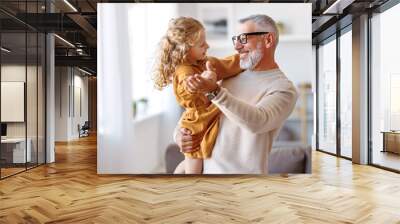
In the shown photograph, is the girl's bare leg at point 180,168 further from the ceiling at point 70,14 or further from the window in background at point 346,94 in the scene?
the window in background at point 346,94

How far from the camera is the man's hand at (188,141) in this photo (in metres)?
5.52

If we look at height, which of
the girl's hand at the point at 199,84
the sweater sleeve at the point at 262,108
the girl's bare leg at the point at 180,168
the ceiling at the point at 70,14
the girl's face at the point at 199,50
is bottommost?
the girl's bare leg at the point at 180,168

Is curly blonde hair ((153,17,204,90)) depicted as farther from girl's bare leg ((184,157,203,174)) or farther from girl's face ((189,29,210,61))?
girl's bare leg ((184,157,203,174))

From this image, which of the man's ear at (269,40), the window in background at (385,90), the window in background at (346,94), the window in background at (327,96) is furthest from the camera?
the window in background at (327,96)

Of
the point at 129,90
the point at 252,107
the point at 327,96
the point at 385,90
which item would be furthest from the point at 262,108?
the point at 327,96

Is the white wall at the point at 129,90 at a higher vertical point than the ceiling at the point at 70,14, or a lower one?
lower

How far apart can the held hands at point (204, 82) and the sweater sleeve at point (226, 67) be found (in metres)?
0.21

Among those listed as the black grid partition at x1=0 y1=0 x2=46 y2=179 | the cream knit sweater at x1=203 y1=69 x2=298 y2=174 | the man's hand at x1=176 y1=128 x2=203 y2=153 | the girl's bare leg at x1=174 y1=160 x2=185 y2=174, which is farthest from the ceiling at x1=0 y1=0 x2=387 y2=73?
the girl's bare leg at x1=174 y1=160 x2=185 y2=174

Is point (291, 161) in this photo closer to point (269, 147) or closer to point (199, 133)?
point (269, 147)

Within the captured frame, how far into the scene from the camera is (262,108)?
18.1ft

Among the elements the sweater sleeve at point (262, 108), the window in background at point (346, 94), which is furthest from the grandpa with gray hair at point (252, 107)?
the window in background at point (346, 94)

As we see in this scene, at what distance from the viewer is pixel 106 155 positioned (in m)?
5.91

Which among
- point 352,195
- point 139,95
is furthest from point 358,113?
point 139,95

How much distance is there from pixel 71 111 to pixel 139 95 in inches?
457
